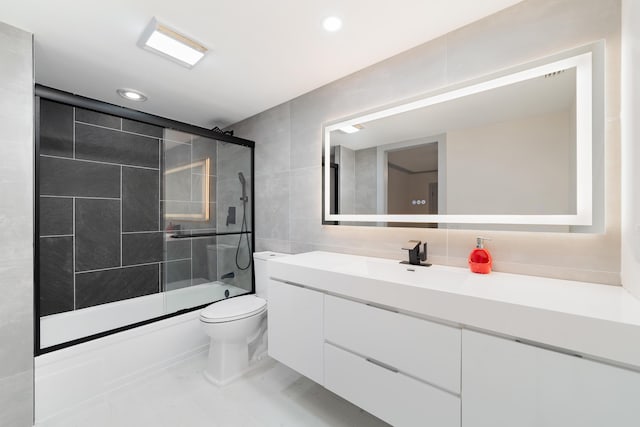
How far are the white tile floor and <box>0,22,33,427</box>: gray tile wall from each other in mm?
284

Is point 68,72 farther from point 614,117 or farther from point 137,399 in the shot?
point 614,117

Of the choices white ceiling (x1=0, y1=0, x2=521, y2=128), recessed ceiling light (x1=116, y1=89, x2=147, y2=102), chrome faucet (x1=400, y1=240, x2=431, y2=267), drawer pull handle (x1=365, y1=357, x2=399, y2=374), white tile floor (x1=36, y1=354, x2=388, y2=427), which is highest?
white ceiling (x1=0, y1=0, x2=521, y2=128)

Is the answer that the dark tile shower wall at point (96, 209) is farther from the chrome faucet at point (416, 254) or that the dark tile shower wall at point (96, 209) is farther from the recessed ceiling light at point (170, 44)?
the chrome faucet at point (416, 254)

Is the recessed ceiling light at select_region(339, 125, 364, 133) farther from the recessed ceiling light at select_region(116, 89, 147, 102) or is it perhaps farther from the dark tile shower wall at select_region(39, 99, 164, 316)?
the recessed ceiling light at select_region(116, 89, 147, 102)

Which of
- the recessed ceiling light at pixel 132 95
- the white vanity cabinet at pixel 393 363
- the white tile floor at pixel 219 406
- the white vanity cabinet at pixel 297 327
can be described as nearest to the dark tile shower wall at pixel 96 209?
the recessed ceiling light at pixel 132 95

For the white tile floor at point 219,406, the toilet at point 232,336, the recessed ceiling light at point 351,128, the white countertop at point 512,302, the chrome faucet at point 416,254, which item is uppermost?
the recessed ceiling light at point 351,128

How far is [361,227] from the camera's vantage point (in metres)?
1.97

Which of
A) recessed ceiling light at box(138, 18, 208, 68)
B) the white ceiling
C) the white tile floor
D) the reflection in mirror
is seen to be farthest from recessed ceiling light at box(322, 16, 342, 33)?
the white tile floor

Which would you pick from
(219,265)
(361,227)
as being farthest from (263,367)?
(361,227)

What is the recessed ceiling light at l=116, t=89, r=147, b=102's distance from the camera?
2.22 meters

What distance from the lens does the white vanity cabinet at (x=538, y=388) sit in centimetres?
79

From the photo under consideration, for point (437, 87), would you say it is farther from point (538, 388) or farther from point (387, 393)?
point (387, 393)

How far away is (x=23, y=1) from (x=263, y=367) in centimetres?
262

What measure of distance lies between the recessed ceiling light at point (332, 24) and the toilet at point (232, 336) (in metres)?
1.98
